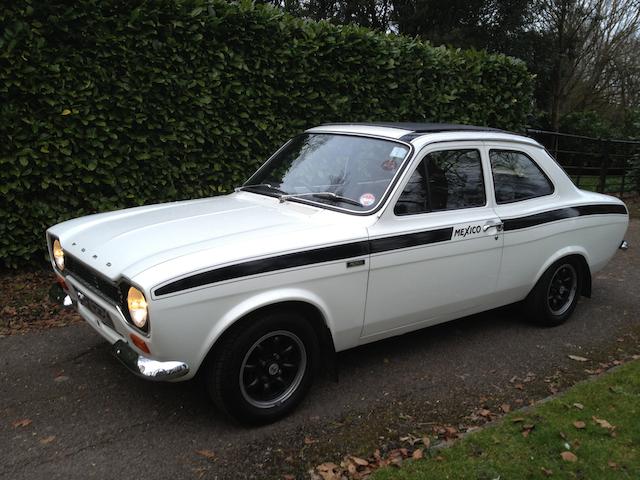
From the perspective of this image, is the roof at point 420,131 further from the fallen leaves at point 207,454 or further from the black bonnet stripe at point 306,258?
the fallen leaves at point 207,454

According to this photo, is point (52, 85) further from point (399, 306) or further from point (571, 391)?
point (571, 391)

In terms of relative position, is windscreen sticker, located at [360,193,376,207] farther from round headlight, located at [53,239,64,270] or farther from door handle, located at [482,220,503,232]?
round headlight, located at [53,239,64,270]

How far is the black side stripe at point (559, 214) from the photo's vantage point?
14.6 feet

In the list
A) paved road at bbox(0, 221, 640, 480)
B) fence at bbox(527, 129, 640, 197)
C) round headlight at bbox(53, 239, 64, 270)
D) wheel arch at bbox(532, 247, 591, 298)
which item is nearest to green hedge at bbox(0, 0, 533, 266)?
paved road at bbox(0, 221, 640, 480)

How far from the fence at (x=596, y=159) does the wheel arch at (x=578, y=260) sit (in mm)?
5987

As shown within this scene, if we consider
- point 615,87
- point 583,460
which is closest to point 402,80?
point 583,460

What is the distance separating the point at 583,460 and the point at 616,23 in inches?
932

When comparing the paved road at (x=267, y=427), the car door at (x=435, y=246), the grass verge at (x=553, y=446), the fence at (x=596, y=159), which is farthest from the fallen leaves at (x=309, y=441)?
the fence at (x=596, y=159)

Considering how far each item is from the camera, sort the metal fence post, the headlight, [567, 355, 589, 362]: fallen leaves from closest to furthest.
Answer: the headlight → [567, 355, 589, 362]: fallen leaves → the metal fence post

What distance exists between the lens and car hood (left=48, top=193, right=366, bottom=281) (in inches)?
120

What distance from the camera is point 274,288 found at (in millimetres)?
3195

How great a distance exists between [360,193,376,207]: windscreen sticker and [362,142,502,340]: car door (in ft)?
0.43

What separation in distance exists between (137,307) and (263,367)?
2.81 feet

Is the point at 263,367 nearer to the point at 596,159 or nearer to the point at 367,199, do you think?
the point at 367,199
